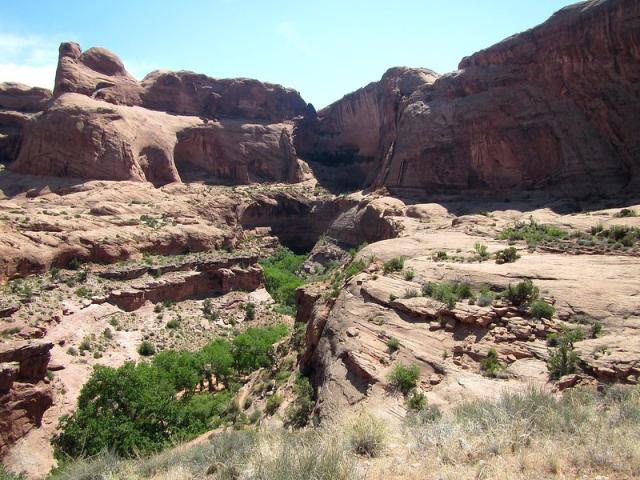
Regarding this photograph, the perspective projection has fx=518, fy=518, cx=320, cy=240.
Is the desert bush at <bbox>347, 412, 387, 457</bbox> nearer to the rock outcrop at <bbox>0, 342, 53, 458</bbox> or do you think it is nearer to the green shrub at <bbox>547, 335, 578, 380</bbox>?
the green shrub at <bbox>547, 335, 578, 380</bbox>

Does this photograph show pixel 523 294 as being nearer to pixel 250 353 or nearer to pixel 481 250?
pixel 481 250

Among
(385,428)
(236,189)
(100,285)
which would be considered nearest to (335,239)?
(236,189)

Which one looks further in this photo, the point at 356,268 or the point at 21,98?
the point at 21,98

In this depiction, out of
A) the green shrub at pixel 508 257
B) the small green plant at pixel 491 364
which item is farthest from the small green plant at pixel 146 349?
the small green plant at pixel 491 364

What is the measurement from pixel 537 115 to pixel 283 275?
82.2 feet

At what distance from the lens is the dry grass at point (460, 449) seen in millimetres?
7168

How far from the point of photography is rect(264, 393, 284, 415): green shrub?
17.3 metres

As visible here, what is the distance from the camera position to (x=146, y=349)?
30.8 meters

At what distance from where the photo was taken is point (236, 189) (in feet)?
192

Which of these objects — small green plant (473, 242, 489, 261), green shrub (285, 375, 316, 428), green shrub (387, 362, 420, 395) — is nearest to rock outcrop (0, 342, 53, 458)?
green shrub (285, 375, 316, 428)

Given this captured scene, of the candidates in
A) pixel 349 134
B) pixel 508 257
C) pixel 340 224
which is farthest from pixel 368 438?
pixel 349 134

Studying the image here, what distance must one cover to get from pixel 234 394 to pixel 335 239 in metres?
26.1

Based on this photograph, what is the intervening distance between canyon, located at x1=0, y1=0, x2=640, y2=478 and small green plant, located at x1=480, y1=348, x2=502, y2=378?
0.18 metres

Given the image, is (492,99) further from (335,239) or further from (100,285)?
(100,285)
